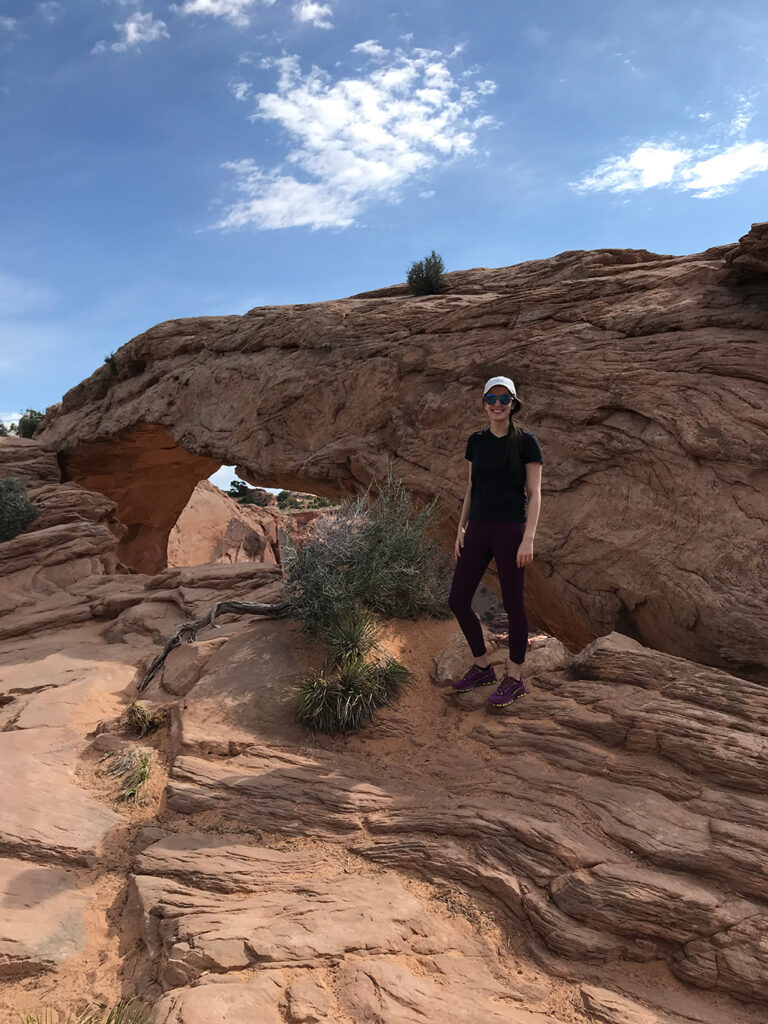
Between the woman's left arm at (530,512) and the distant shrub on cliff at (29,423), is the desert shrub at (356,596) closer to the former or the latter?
the woman's left arm at (530,512)

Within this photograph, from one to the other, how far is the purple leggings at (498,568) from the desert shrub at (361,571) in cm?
153

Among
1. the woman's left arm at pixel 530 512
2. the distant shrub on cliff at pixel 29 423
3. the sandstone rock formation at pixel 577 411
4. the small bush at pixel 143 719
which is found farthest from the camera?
the distant shrub on cliff at pixel 29 423

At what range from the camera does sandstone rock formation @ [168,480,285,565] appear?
23.5 meters

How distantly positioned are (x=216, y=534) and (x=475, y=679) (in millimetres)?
19416

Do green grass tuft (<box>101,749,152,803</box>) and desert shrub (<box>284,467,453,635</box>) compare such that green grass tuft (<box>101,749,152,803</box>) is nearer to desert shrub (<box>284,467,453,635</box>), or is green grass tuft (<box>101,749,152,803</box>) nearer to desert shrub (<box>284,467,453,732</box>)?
desert shrub (<box>284,467,453,732</box>)

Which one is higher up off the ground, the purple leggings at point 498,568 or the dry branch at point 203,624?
the purple leggings at point 498,568

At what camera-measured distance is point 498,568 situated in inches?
227

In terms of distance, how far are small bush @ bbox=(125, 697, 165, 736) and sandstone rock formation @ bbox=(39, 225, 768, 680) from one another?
5246mm

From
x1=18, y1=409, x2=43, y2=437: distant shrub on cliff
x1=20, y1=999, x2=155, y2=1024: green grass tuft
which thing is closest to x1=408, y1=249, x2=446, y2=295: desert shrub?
x1=20, y1=999, x2=155, y2=1024: green grass tuft

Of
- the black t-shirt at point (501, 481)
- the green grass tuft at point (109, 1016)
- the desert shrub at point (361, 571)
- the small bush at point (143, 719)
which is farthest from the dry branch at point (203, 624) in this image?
the green grass tuft at point (109, 1016)

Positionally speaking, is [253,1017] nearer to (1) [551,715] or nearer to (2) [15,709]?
(1) [551,715]

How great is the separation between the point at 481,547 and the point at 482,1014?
3.30 m

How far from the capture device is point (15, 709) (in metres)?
7.77

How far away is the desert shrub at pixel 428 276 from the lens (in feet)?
42.6
